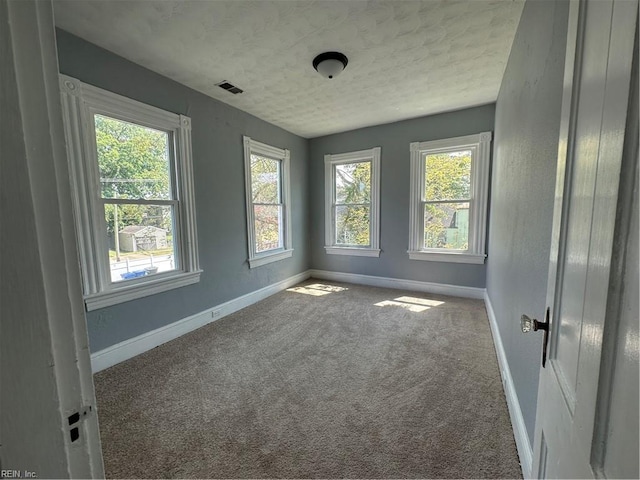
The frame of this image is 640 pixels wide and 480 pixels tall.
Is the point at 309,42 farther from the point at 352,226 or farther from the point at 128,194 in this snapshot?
the point at 352,226

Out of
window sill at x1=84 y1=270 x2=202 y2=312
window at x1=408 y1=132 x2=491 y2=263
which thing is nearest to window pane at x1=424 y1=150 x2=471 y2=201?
window at x1=408 y1=132 x2=491 y2=263

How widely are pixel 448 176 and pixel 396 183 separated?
0.71 m

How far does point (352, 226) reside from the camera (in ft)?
15.2

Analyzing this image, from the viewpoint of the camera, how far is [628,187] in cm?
39

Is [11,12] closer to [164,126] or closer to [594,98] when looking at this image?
[594,98]

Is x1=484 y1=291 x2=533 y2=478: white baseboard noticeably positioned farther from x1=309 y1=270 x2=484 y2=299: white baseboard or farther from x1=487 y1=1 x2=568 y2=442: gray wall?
x1=309 y1=270 x2=484 y2=299: white baseboard

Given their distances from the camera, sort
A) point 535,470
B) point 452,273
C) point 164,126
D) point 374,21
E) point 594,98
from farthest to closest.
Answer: point 452,273 < point 164,126 < point 374,21 < point 535,470 < point 594,98

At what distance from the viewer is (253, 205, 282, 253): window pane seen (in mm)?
3883

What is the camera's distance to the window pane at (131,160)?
7.22ft

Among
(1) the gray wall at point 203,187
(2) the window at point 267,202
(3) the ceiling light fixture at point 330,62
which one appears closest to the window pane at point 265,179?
(2) the window at point 267,202

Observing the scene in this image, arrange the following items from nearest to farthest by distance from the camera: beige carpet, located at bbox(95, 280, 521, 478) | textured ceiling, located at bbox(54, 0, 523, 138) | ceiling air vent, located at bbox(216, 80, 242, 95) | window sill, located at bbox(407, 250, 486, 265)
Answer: beige carpet, located at bbox(95, 280, 521, 478), textured ceiling, located at bbox(54, 0, 523, 138), ceiling air vent, located at bbox(216, 80, 242, 95), window sill, located at bbox(407, 250, 486, 265)

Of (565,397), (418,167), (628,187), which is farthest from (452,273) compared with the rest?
(628,187)

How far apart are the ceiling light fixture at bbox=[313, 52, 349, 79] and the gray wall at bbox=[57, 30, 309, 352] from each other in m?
1.42

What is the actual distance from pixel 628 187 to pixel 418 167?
379 centimetres
